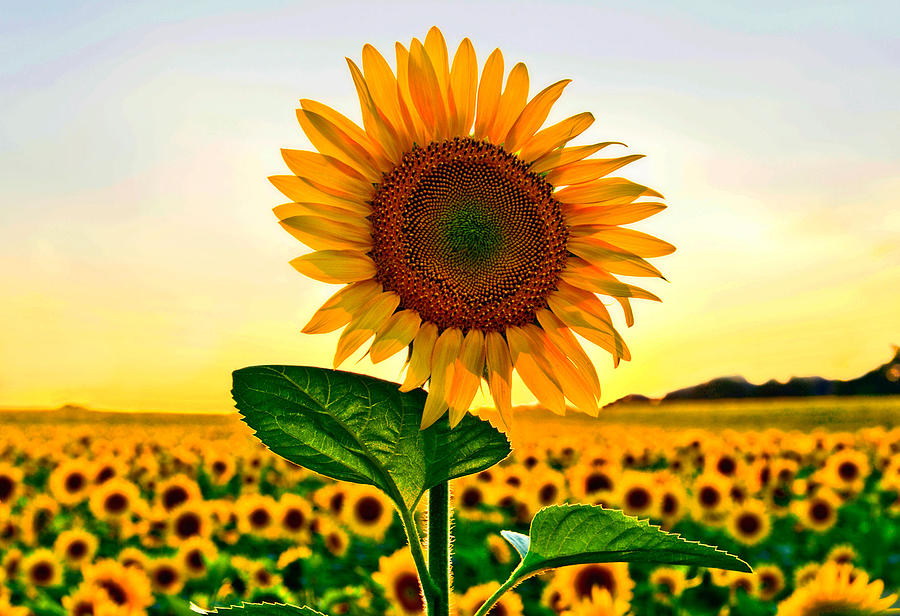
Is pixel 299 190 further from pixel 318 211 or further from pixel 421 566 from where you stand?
pixel 421 566

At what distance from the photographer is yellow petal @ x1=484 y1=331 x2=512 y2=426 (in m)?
1.57

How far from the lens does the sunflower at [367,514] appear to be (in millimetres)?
6461

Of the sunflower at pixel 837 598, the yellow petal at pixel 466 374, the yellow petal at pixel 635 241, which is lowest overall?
the sunflower at pixel 837 598

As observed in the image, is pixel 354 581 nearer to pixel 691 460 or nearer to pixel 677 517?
pixel 677 517

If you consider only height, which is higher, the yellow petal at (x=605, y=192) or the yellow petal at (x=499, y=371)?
the yellow petal at (x=605, y=192)

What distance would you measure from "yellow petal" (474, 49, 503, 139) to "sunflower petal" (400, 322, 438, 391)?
0.41 metres

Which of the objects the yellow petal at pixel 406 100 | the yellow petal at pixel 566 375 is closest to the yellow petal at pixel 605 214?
the yellow petal at pixel 566 375

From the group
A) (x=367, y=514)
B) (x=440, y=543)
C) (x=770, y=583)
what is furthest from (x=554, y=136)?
(x=367, y=514)

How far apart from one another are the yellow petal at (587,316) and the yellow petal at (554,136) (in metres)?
0.26

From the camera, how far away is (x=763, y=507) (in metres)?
6.77

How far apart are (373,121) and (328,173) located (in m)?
0.13

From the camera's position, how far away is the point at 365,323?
4.97 ft

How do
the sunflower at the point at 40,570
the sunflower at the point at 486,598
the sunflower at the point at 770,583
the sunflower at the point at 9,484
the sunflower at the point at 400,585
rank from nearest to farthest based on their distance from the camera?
the sunflower at the point at 486,598, the sunflower at the point at 400,585, the sunflower at the point at 770,583, the sunflower at the point at 40,570, the sunflower at the point at 9,484

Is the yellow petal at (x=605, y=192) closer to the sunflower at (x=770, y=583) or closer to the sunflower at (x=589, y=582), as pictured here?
the sunflower at (x=589, y=582)
